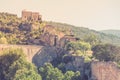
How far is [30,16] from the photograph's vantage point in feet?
266

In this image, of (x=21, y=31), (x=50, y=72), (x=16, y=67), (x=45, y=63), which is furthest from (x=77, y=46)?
(x=21, y=31)

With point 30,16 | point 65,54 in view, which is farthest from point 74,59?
point 30,16

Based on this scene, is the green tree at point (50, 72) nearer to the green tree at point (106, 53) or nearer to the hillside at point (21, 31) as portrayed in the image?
the green tree at point (106, 53)

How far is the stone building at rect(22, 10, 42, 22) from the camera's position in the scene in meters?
80.6

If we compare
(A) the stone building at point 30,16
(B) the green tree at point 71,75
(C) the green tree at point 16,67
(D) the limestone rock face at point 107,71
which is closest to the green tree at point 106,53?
(B) the green tree at point 71,75

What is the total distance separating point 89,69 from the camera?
58.3 meters

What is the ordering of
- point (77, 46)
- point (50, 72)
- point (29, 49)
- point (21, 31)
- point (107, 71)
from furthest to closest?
point (21, 31), point (77, 46), point (29, 49), point (50, 72), point (107, 71)

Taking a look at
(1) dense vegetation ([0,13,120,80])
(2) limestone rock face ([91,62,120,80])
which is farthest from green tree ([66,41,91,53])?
(2) limestone rock face ([91,62,120,80])

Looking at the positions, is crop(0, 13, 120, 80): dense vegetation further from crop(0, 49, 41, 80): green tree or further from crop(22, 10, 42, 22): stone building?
crop(22, 10, 42, 22): stone building

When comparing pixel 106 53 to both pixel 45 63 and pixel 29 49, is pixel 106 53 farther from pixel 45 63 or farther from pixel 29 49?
pixel 29 49

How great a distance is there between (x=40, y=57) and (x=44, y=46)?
179cm

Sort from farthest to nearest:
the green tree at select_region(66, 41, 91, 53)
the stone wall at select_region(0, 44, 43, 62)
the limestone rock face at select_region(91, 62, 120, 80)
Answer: the green tree at select_region(66, 41, 91, 53)
the stone wall at select_region(0, 44, 43, 62)
the limestone rock face at select_region(91, 62, 120, 80)

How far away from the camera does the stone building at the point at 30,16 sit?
80.6 metres

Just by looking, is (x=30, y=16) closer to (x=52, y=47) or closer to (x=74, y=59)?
(x=52, y=47)
